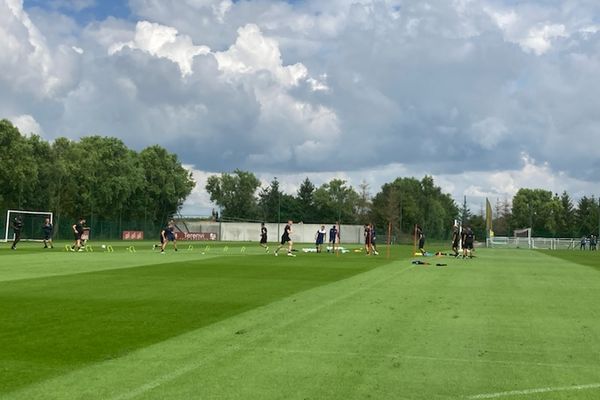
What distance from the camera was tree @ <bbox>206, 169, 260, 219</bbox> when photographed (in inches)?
6191

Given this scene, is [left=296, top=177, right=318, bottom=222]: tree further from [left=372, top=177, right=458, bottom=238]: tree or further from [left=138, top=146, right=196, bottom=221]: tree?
[left=138, top=146, right=196, bottom=221]: tree

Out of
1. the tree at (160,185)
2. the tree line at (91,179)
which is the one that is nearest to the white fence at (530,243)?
the tree line at (91,179)

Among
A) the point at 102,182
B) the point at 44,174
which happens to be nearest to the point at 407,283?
the point at 44,174

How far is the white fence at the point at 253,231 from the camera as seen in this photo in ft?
326

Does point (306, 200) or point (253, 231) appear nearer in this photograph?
point (253, 231)

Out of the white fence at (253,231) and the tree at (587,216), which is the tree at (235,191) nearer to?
the white fence at (253,231)

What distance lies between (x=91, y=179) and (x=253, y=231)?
993 inches

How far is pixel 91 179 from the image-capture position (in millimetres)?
86188

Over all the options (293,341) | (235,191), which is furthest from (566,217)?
(293,341)

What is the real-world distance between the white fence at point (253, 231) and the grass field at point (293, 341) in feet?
261

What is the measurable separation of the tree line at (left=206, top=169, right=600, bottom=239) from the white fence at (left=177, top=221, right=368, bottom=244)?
99.6 ft

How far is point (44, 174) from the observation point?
7950 cm

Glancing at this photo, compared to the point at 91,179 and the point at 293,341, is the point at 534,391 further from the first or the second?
the point at 91,179

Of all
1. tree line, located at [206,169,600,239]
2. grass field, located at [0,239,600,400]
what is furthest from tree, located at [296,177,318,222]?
grass field, located at [0,239,600,400]
